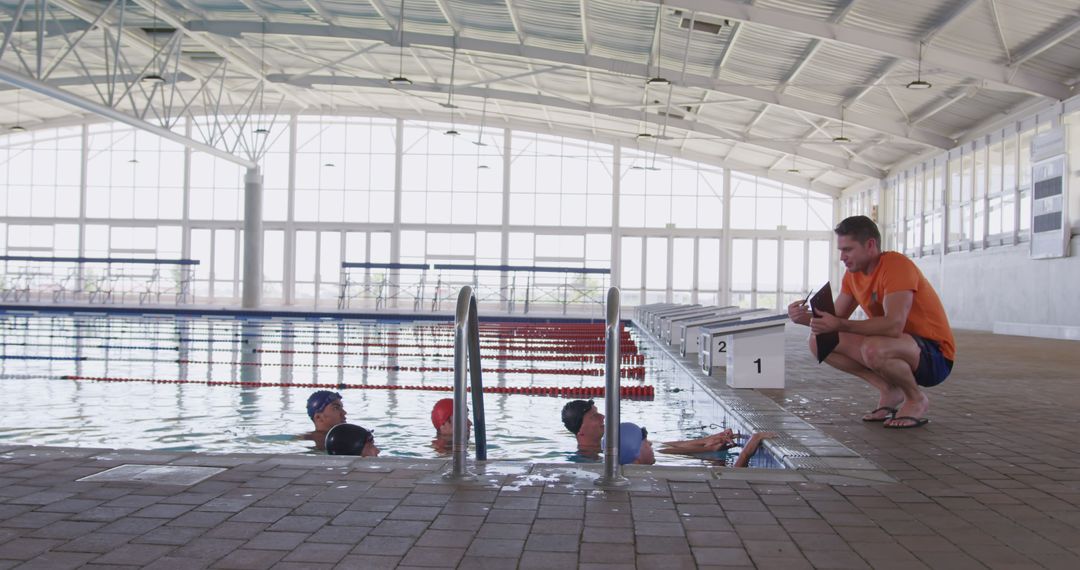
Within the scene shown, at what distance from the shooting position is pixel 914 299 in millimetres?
4230

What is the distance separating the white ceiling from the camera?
41.7 feet

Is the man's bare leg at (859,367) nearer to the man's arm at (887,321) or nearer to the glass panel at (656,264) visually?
the man's arm at (887,321)

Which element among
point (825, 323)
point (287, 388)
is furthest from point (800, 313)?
point (287, 388)

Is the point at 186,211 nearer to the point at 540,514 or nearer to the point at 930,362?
the point at 930,362

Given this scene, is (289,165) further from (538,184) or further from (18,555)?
(18,555)

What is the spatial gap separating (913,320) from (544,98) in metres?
17.0

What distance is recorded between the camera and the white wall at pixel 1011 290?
14.0 meters

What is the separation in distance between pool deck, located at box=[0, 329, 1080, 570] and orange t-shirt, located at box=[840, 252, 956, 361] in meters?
0.59

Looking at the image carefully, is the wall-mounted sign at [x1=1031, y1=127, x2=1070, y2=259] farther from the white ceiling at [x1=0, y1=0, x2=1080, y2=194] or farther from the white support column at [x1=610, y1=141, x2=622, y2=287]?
the white support column at [x1=610, y1=141, x2=622, y2=287]

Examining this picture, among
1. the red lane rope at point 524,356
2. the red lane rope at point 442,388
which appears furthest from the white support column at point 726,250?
the red lane rope at point 442,388

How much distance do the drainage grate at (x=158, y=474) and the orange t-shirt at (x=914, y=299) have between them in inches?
112

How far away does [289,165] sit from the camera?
2597 centimetres

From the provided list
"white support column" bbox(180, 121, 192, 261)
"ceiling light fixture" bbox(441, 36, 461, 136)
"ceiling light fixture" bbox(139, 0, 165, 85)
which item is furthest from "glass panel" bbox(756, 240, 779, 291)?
"ceiling light fixture" bbox(139, 0, 165, 85)

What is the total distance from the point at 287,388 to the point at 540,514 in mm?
5686
